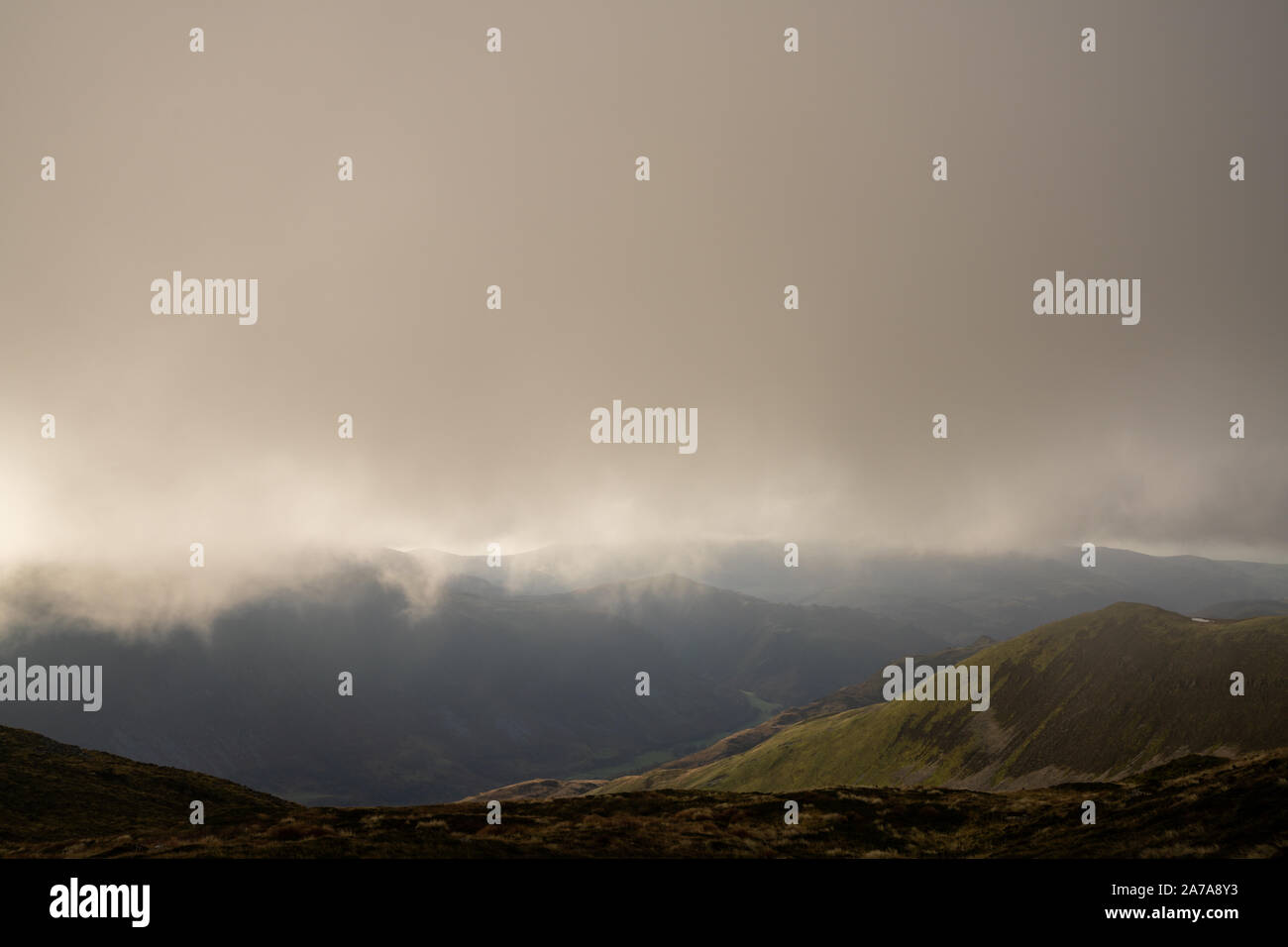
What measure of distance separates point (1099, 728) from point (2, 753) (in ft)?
621

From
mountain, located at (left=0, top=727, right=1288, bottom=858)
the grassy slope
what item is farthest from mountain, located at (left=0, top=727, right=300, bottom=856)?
the grassy slope

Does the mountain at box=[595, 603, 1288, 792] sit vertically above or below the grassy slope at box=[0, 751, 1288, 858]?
below

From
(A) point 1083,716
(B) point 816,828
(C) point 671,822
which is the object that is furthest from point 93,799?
(A) point 1083,716

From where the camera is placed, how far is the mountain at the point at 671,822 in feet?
95.6

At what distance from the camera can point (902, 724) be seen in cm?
17512

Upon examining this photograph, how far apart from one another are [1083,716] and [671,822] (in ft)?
475

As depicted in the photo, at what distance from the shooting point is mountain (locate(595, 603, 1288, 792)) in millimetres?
126375

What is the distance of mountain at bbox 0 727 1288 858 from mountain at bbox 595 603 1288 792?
303 ft

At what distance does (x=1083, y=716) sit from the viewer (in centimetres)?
14638

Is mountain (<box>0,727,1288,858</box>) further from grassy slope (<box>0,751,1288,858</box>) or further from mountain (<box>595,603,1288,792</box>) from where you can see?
mountain (<box>595,603,1288,792</box>)
